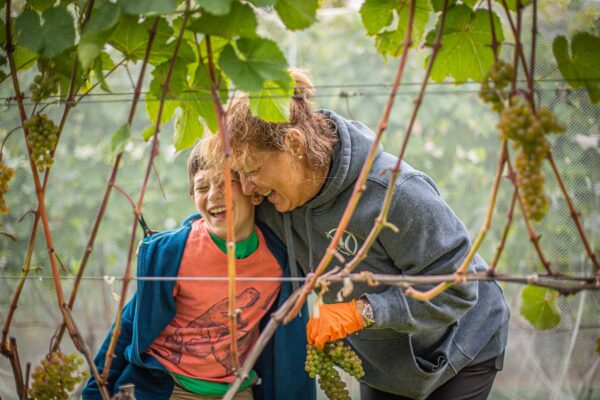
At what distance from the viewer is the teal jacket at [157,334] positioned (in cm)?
186

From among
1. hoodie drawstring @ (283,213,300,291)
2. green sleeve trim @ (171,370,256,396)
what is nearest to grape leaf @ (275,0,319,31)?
hoodie drawstring @ (283,213,300,291)

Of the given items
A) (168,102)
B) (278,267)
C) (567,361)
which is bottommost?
(567,361)

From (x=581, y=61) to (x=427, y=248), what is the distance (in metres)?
0.59

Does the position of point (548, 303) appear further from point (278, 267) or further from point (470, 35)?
point (278, 267)

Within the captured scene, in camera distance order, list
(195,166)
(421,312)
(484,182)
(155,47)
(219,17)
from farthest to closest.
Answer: (484,182)
(195,166)
(421,312)
(155,47)
(219,17)

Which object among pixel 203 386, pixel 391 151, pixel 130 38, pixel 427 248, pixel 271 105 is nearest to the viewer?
pixel 130 38

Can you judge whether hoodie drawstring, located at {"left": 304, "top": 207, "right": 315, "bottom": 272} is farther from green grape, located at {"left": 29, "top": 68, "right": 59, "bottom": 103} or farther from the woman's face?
green grape, located at {"left": 29, "top": 68, "right": 59, "bottom": 103}

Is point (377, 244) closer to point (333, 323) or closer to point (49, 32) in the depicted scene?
point (333, 323)

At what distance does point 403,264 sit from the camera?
65.4 inches

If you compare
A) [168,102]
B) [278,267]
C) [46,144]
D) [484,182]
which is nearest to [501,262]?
[484,182]

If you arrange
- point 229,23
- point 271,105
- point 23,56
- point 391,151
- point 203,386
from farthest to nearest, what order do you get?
1. point 391,151
2. point 203,386
3. point 23,56
4. point 271,105
5. point 229,23

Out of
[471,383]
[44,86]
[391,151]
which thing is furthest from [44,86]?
[391,151]

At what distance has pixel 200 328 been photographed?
6.30 feet

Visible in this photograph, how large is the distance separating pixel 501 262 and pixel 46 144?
302cm
